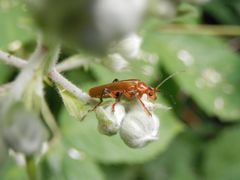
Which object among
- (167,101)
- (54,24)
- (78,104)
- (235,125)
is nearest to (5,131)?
(54,24)

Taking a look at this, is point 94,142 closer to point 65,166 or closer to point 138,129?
point 65,166

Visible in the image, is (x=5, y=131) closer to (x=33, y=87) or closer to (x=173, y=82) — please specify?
(x=33, y=87)

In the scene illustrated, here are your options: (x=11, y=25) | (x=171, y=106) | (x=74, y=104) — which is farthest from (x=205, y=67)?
(x=74, y=104)

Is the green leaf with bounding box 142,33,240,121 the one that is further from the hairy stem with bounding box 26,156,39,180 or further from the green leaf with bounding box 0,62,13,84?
the hairy stem with bounding box 26,156,39,180

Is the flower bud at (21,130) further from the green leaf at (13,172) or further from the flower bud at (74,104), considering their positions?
the green leaf at (13,172)

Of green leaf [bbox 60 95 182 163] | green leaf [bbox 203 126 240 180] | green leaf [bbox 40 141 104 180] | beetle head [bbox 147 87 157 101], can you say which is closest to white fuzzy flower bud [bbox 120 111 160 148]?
beetle head [bbox 147 87 157 101]

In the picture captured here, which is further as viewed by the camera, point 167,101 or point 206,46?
point 206,46
